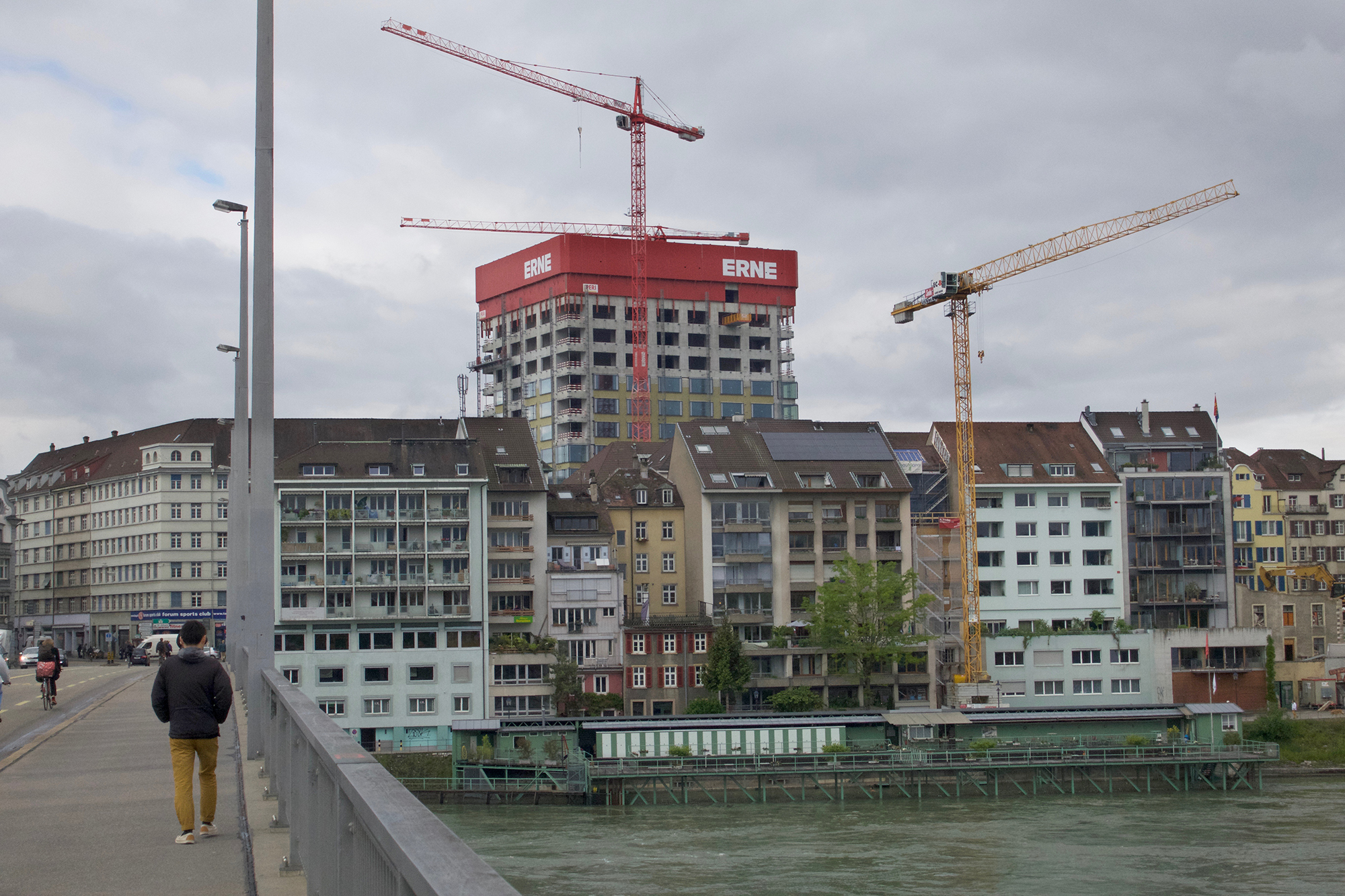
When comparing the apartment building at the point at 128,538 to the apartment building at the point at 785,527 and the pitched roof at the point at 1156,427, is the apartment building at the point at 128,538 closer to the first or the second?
the apartment building at the point at 785,527

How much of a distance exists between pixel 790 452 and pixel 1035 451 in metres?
18.6

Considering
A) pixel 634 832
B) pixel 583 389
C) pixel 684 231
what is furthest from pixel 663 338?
pixel 634 832

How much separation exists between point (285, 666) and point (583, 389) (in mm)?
67182

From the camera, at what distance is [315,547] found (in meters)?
86.6

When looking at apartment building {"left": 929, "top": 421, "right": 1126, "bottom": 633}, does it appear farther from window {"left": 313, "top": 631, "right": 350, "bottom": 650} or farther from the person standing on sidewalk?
the person standing on sidewalk

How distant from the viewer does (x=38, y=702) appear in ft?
122

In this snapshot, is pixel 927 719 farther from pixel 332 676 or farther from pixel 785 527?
pixel 332 676

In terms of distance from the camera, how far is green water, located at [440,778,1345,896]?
168 ft

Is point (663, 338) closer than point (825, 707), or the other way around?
point (825, 707)

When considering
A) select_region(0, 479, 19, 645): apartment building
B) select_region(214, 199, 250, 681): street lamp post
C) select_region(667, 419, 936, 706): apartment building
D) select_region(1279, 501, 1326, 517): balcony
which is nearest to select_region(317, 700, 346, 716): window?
select_region(667, 419, 936, 706): apartment building

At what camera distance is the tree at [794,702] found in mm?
86250

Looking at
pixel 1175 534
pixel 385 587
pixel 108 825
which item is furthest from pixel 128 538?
pixel 108 825

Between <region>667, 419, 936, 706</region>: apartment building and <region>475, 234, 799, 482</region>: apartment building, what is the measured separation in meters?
49.1

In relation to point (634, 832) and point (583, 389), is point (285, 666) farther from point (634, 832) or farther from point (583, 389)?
point (583, 389)
